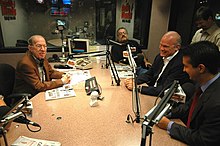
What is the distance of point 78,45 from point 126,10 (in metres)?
1.63

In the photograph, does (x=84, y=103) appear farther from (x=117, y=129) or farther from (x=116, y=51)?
(x=116, y=51)

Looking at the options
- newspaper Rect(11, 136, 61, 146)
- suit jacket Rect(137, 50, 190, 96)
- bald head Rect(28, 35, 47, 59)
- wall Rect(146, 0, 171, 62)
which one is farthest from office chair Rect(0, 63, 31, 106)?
wall Rect(146, 0, 171, 62)

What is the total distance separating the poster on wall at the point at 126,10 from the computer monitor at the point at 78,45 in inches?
61.0

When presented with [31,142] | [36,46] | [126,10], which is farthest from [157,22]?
[31,142]

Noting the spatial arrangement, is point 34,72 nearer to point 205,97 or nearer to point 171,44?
point 171,44

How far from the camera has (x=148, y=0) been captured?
3.72 metres

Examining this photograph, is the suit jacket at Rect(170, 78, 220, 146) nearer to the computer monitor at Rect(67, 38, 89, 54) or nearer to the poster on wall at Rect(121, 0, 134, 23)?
the computer monitor at Rect(67, 38, 89, 54)

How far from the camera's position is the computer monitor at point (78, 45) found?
2877 millimetres

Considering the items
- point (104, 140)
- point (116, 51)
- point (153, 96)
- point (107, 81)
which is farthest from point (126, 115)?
point (116, 51)

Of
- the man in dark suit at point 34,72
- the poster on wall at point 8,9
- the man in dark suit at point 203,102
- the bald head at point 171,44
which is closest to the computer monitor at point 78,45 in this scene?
the man in dark suit at point 34,72

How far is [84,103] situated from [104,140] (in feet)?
1.74

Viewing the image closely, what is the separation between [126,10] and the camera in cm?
395

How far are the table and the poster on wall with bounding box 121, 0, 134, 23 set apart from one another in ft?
8.44

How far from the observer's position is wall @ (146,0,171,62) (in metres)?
3.67
